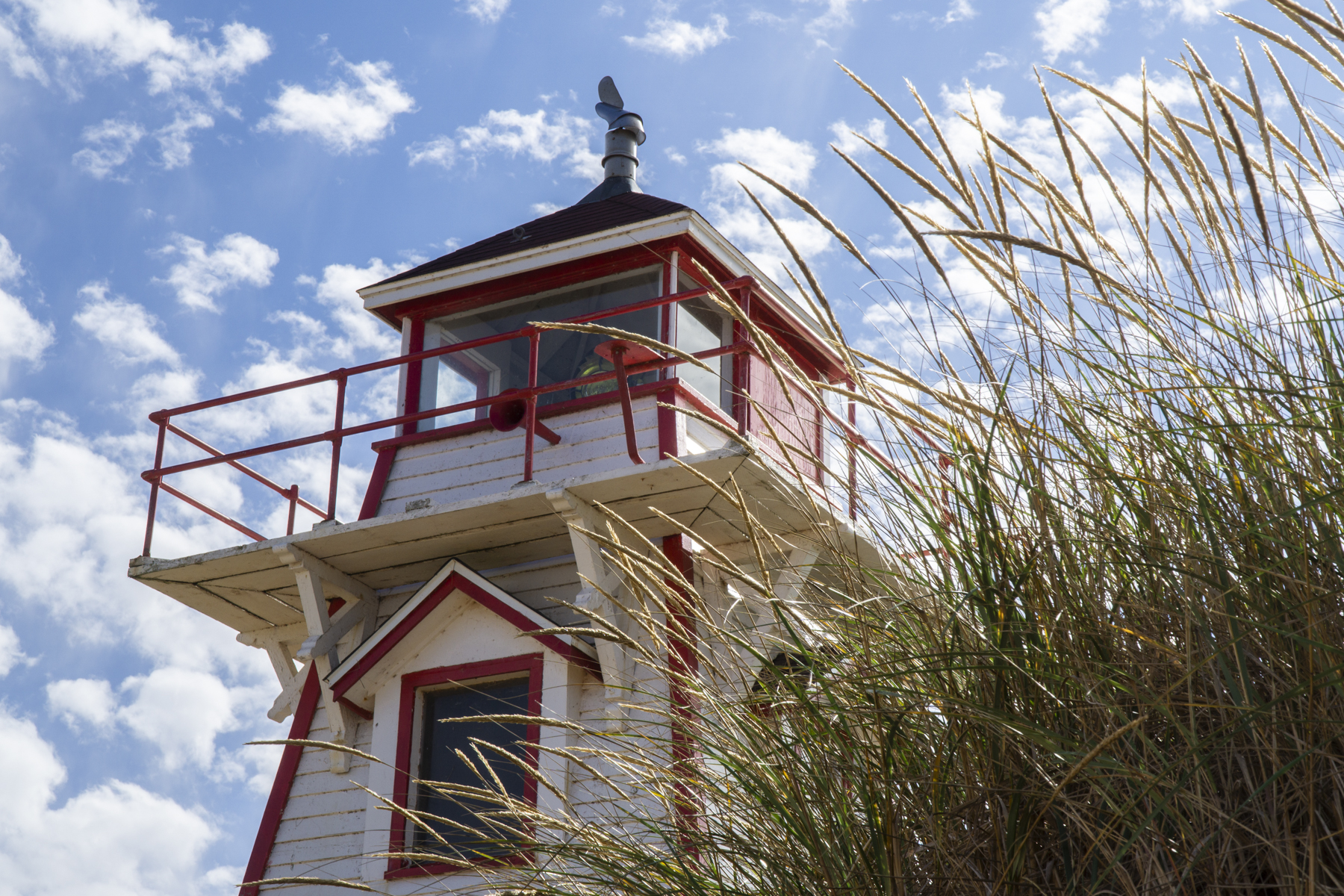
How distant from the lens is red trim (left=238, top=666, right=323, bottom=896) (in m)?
9.07

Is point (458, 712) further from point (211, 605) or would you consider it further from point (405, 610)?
point (211, 605)

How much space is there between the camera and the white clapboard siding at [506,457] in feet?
29.5

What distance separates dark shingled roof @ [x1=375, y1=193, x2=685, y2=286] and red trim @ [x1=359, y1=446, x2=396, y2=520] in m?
1.58

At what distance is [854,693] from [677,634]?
1.84 feet

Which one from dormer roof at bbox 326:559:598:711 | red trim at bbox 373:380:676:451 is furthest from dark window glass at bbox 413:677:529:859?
red trim at bbox 373:380:676:451

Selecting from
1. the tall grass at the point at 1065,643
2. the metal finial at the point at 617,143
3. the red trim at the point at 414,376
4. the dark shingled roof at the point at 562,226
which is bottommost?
the tall grass at the point at 1065,643

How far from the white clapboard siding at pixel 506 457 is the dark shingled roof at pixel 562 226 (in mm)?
1606

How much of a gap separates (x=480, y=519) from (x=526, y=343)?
201 centimetres

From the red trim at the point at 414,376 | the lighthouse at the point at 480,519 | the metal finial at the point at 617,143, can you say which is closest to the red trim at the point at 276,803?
the lighthouse at the point at 480,519

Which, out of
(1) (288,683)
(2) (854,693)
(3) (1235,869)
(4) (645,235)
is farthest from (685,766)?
(1) (288,683)

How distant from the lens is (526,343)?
1034 centimetres

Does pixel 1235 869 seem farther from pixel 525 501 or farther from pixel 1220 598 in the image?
pixel 525 501

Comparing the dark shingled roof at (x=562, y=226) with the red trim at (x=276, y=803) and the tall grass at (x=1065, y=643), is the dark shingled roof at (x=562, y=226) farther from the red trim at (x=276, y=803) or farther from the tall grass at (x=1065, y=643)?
the tall grass at (x=1065, y=643)

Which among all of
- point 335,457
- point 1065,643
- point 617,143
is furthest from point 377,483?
point 1065,643
